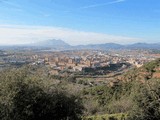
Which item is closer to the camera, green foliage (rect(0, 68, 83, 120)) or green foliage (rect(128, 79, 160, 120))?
green foliage (rect(0, 68, 83, 120))

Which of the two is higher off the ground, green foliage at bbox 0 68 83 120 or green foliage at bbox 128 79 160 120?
green foliage at bbox 0 68 83 120

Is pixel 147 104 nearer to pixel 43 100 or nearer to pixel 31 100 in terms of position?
pixel 43 100

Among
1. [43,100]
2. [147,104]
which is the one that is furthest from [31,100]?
[147,104]

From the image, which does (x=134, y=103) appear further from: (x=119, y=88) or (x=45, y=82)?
(x=119, y=88)

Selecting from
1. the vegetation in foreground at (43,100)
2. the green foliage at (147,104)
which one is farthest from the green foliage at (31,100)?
the green foliage at (147,104)

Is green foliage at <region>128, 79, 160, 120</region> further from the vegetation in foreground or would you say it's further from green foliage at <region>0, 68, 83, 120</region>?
green foliage at <region>0, 68, 83, 120</region>

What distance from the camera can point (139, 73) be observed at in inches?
2453

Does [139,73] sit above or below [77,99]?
below

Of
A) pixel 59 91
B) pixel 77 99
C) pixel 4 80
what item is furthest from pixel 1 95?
pixel 77 99

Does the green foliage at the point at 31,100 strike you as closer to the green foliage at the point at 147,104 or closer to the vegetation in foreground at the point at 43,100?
the vegetation in foreground at the point at 43,100

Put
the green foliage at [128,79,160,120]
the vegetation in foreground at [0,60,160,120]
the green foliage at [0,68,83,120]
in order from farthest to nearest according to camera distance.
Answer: the green foliage at [128,79,160,120] < the vegetation in foreground at [0,60,160,120] < the green foliage at [0,68,83,120]

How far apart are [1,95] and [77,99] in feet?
17.1

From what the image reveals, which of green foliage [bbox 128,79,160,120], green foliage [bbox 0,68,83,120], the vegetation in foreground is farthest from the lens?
green foliage [bbox 128,79,160,120]

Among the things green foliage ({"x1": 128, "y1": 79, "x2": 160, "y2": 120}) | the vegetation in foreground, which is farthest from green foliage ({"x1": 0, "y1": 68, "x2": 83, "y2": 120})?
green foliage ({"x1": 128, "y1": 79, "x2": 160, "y2": 120})
